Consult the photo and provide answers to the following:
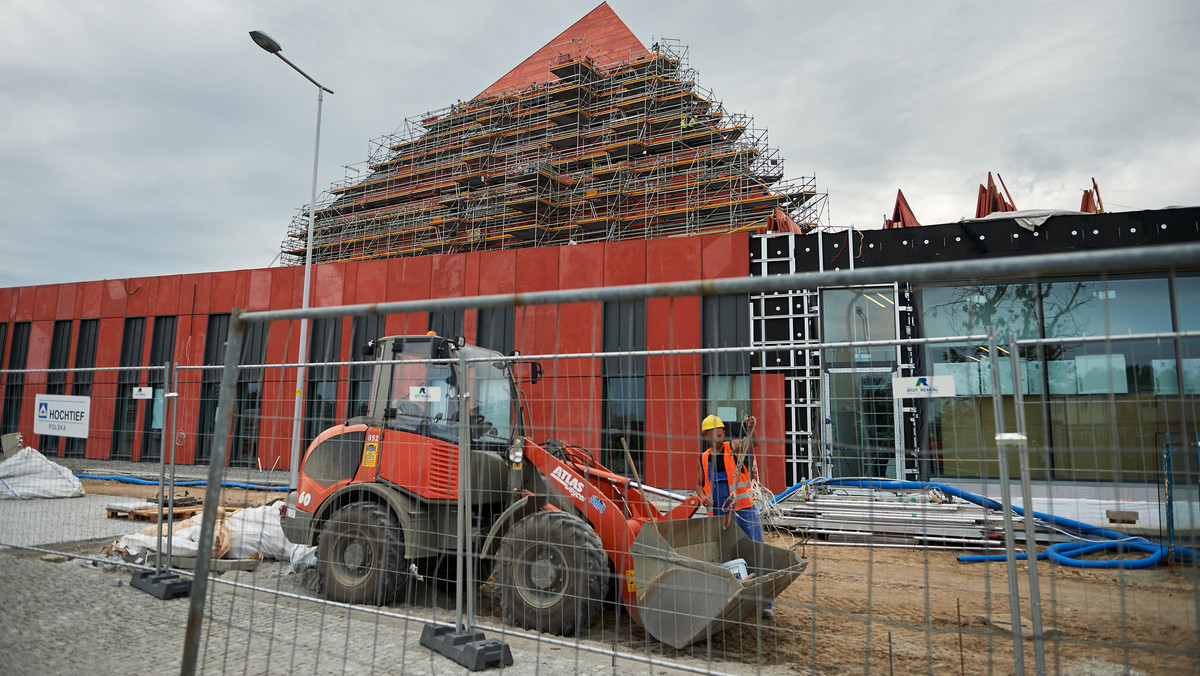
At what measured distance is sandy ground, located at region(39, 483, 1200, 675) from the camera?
3.17m

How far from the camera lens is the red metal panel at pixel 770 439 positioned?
457 cm

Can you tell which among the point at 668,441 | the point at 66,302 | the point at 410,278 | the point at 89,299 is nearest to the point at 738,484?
the point at 668,441

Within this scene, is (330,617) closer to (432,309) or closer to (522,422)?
(522,422)

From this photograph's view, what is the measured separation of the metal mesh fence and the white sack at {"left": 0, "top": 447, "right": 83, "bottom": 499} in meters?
4.38

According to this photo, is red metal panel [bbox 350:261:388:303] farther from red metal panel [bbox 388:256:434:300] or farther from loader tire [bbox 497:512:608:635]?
loader tire [bbox 497:512:608:635]

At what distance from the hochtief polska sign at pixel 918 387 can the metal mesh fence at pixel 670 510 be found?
1.0 inches

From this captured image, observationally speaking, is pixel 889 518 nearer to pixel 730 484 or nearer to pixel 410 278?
pixel 730 484

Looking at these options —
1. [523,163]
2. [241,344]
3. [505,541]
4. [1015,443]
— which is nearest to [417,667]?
[505,541]

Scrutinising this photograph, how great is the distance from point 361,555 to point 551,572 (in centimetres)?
187

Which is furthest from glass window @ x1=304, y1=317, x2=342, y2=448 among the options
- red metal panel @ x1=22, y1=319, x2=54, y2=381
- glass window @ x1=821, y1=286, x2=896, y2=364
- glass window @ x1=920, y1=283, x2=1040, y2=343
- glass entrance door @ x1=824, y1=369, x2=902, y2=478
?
red metal panel @ x1=22, y1=319, x2=54, y2=381

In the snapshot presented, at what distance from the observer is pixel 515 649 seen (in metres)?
5.00

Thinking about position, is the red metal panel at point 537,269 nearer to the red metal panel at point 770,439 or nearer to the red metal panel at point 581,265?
the red metal panel at point 581,265

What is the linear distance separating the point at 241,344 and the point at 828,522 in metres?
7.41

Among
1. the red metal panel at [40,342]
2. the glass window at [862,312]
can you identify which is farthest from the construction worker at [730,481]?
the red metal panel at [40,342]
